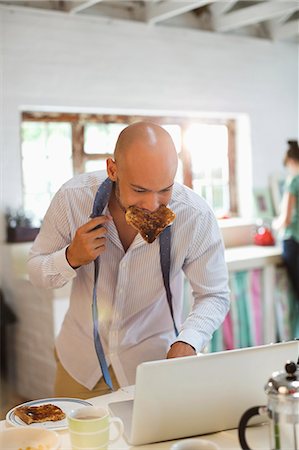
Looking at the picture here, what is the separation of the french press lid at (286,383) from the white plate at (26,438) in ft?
1.57

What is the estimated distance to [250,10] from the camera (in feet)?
17.4

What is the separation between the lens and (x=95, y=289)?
2.01 meters

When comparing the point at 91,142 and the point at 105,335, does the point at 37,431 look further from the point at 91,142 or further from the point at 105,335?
the point at 91,142

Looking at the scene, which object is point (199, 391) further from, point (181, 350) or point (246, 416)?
point (181, 350)

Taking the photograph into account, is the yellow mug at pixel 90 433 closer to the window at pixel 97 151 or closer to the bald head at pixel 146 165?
the bald head at pixel 146 165

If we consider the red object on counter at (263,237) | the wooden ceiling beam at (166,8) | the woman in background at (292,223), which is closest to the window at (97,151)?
the red object on counter at (263,237)

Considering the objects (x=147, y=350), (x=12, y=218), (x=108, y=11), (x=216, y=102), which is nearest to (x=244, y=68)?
(x=216, y=102)

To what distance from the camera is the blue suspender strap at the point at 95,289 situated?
1989mm

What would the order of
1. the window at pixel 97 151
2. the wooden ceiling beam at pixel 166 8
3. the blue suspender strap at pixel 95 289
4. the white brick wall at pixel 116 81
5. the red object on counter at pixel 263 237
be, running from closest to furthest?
the blue suspender strap at pixel 95 289, the white brick wall at pixel 116 81, the wooden ceiling beam at pixel 166 8, the window at pixel 97 151, the red object on counter at pixel 263 237

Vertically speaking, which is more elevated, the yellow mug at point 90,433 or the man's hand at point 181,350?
the man's hand at point 181,350

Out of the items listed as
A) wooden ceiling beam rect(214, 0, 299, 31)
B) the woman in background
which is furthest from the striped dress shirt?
wooden ceiling beam rect(214, 0, 299, 31)

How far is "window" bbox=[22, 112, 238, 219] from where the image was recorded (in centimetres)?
502

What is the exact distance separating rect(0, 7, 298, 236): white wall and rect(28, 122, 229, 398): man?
8.90 ft

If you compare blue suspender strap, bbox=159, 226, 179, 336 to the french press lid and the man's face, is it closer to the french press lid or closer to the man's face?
the man's face
